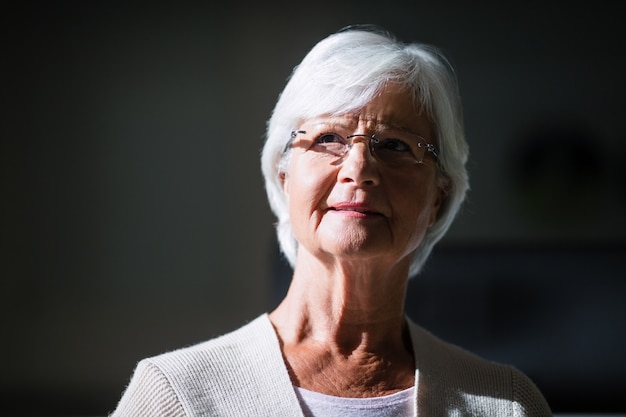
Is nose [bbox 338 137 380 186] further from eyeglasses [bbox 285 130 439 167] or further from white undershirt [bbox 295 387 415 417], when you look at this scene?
white undershirt [bbox 295 387 415 417]

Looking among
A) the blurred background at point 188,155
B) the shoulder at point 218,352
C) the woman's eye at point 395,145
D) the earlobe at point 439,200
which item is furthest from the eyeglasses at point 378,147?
the blurred background at point 188,155

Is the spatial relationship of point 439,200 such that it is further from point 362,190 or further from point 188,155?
point 188,155

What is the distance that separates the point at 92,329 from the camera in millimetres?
4406

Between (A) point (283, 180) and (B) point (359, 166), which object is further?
(A) point (283, 180)

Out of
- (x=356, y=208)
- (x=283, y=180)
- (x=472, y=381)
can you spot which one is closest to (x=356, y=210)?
(x=356, y=208)

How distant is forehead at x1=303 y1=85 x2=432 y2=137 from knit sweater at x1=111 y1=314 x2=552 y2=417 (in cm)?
34

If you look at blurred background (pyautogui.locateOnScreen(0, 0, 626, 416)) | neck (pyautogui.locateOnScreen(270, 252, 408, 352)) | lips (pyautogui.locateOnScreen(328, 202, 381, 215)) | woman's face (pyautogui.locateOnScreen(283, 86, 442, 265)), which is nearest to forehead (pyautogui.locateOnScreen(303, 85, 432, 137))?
woman's face (pyautogui.locateOnScreen(283, 86, 442, 265))

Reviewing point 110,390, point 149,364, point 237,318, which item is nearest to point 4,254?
point 110,390

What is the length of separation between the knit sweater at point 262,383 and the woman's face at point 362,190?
182 millimetres

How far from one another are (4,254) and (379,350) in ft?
11.3

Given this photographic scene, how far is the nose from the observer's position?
4.47 feet

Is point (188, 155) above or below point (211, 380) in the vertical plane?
below

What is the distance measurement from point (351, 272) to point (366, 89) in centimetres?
28

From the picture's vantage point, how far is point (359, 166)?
1362 millimetres
